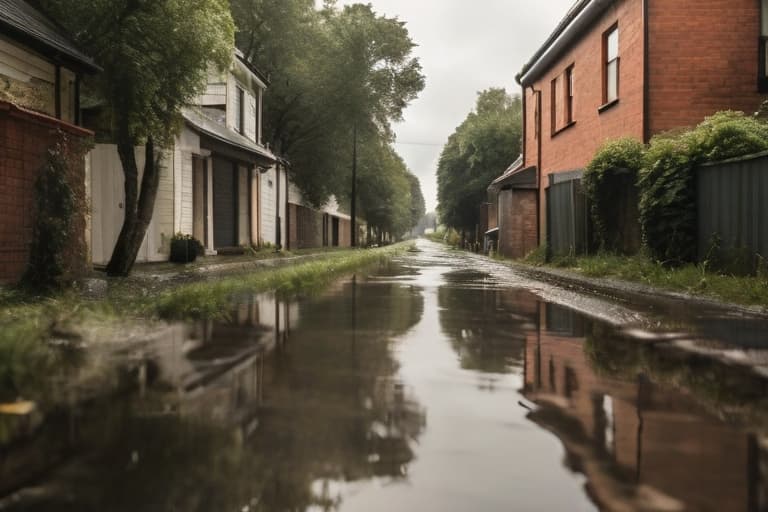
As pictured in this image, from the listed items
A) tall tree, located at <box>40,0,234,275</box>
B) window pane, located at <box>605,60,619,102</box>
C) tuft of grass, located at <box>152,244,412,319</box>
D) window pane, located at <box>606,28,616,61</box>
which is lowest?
Answer: tuft of grass, located at <box>152,244,412,319</box>

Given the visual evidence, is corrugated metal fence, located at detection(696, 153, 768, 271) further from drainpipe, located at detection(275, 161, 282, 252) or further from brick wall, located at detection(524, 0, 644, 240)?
drainpipe, located at detection(275, 161, 282, 252)

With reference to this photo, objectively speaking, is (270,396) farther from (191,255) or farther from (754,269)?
(191,255)

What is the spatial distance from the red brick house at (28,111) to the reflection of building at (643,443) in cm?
677

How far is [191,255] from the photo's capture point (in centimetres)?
1580

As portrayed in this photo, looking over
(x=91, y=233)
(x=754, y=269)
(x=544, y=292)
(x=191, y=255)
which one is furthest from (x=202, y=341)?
(x=191, y=255)

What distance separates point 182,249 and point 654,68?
38.9 ft

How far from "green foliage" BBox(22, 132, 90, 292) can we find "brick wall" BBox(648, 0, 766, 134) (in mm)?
11458

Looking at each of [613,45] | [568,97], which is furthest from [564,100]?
[613,45]

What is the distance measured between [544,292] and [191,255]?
9.76 metres

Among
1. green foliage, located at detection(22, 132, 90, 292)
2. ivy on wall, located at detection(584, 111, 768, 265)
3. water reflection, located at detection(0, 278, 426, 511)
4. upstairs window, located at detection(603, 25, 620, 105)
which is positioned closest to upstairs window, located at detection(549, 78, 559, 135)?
upstairs window, located at detection(603, 25, 620, 105)

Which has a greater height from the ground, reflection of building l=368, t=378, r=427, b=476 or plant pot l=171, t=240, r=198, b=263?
plant pot l=171, t=240, r=198, b=263

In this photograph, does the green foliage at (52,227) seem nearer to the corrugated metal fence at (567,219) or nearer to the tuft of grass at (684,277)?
the tuft of grass at (684,277)

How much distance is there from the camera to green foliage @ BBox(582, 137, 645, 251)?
41.9 ft

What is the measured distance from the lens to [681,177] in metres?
10.3
